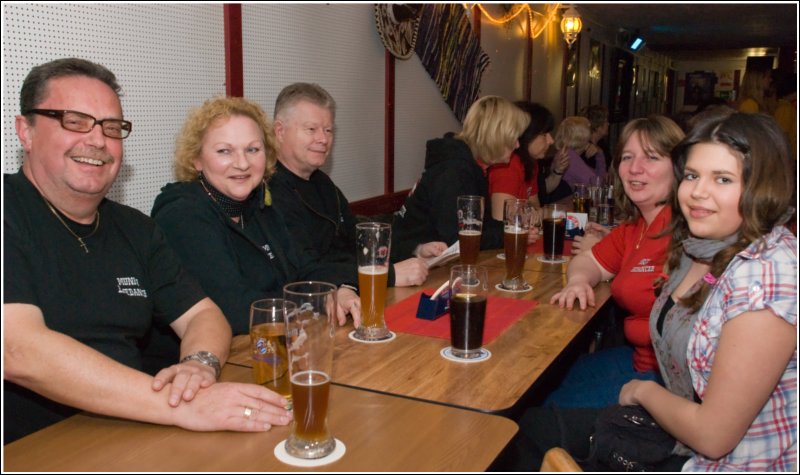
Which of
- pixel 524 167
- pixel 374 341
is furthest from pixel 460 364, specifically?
pixel 524 167

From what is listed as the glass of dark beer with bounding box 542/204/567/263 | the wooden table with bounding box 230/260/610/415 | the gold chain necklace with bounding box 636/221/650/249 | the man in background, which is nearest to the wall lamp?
the glass of dark beer with bounding box 542/204/567/263

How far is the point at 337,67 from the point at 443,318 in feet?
7.32

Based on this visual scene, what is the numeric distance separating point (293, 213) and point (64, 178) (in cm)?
117

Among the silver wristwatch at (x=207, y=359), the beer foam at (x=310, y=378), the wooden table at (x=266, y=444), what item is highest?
the beer foam at (x=310, y=378)

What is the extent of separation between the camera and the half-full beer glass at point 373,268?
6.00ft

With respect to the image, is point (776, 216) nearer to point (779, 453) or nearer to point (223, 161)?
point (779, 453)

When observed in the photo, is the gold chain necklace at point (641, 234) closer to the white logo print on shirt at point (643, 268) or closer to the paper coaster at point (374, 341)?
the white logo print on shirt at point (643, 268)

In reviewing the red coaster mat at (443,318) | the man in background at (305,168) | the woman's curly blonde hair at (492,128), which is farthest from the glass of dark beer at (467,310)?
the woman's curly blonde hair at (492,128)

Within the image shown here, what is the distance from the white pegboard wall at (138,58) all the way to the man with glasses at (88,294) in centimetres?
62

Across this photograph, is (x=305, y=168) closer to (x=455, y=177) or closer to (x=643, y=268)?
(x=455, y=177)

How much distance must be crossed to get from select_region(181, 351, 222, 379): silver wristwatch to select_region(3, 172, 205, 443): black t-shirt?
0.25m

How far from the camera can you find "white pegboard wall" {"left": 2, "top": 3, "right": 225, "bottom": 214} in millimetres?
2158

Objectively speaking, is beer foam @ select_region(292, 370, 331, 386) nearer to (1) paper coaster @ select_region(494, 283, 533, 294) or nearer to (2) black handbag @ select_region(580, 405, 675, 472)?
(2) black handbag @ select_region(580, 405, 675, 472)

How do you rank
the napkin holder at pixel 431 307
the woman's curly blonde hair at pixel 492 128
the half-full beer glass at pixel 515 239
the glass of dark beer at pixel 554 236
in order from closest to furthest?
1. the napkin holder at pixel 431 307
2. the half-full beer glass at pixel 515 239
3. the glass of dark beer at pixel 554 236
4. the woman's curly blonde hair at pixel 492 128
